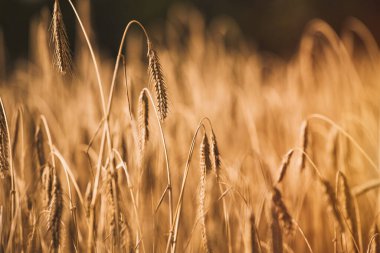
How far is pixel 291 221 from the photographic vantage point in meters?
→ 0.60

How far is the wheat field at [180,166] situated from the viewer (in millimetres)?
575

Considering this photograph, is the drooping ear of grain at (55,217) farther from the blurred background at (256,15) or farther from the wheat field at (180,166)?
the blurred background at (256,15)

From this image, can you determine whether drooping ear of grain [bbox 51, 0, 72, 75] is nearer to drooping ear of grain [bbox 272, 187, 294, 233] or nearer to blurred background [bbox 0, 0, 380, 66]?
drooping ear of grain [bbox 272, 187, 294, 233]

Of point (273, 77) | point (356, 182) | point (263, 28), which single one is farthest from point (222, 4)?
point (356, 182)

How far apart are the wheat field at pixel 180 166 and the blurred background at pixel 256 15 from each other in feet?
12.0

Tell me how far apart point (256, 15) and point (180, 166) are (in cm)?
575

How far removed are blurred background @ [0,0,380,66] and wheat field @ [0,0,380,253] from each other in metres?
3.65

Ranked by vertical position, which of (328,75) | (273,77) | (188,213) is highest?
(273,77)

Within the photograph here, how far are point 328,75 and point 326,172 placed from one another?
38.7 inches

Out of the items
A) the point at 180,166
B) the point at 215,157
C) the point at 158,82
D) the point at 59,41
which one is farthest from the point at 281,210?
the point at 180,166

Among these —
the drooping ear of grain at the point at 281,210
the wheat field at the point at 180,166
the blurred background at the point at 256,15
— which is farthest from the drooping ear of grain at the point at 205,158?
the blurred background at the point at 256,15

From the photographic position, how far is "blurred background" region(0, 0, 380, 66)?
18.3ft

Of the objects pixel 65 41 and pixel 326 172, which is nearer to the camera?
pixel 65 41

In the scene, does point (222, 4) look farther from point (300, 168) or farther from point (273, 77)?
point (300, 168)
